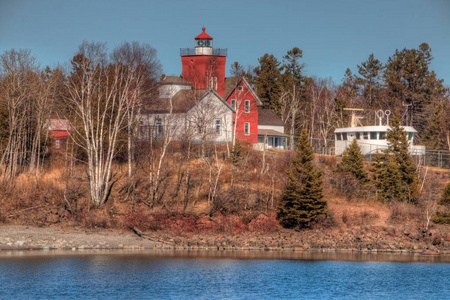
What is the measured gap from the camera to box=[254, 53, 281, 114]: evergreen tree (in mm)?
100375

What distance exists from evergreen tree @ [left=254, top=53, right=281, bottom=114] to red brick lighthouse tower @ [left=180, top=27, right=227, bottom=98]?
2162cm

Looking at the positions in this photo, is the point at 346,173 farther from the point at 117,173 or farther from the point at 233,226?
the point at 117,173

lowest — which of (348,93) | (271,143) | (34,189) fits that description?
(34,189)

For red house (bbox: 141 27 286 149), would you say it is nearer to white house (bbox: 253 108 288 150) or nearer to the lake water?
white house (bbox: 253 108 288 150)

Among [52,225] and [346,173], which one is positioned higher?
A: [346,173]

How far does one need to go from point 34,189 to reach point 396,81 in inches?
2328

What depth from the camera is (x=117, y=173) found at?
62.1 metres

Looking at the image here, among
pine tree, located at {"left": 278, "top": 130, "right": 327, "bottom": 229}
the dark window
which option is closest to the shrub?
pine tree, located at {"left": 278, "top": 130, "right": 327, "bottom": 229}

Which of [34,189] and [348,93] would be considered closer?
[34,189]

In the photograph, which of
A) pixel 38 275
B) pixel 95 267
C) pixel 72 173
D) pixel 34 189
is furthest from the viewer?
pixel 72 173

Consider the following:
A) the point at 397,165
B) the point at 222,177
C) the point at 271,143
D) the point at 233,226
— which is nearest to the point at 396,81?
the point at 271,143

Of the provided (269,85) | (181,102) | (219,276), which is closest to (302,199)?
(219,276)

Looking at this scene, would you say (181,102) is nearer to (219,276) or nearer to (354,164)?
(354,164)

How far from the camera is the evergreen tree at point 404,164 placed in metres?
60.8
